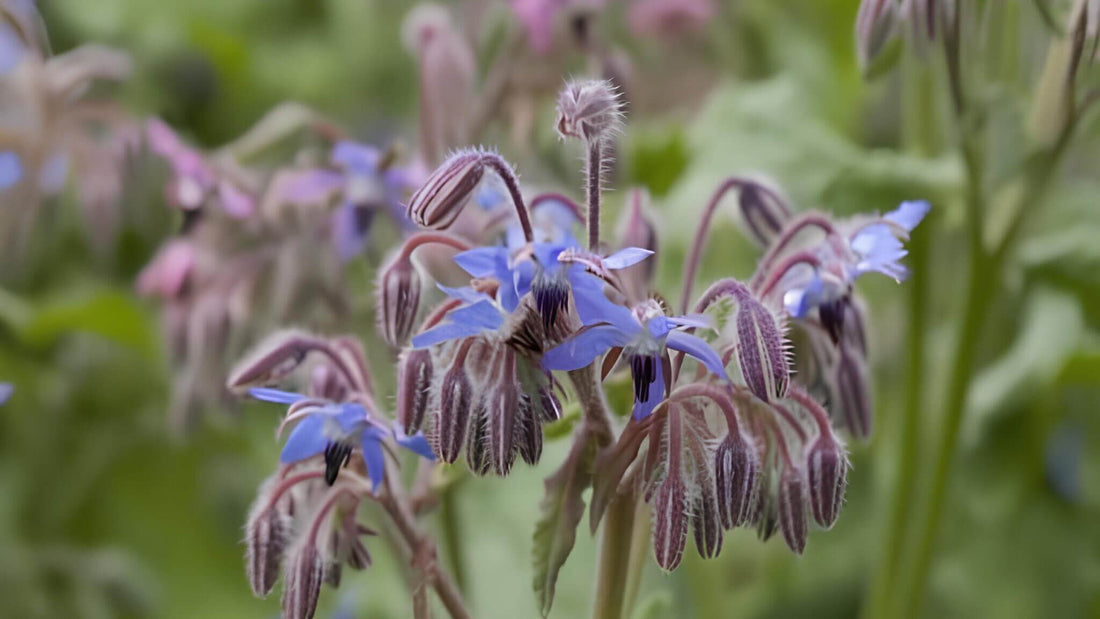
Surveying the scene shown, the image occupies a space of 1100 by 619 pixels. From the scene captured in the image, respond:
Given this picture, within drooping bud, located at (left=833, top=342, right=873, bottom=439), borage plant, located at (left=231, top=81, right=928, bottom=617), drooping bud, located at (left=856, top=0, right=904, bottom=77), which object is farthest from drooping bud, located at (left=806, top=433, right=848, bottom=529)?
drooping bud, located at (left=856, top=0, right=904, bottom=77)

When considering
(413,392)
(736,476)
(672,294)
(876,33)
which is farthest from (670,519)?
(672,294)

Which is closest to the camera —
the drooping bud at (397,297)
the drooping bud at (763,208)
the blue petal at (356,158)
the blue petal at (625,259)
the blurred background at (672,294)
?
the blue petal at (625,259)

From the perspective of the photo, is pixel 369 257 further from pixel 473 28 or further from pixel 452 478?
pixel 473 28

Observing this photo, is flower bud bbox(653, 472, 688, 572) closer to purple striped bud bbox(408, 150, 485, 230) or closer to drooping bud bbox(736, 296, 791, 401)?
drooping bud bbox(736, 296, 791, 401)

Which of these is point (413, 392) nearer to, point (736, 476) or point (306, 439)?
point (306, 439)

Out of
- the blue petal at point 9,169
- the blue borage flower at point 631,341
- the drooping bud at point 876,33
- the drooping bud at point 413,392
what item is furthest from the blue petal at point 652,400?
the blue petal at point 9,169

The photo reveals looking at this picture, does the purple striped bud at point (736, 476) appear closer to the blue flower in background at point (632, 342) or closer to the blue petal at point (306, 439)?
the blue flower in background at point (632, 342)
